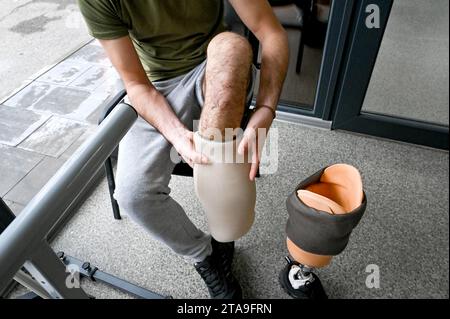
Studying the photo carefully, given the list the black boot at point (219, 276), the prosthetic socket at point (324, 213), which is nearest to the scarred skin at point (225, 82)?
the prosthetic socket at point (324, 213)

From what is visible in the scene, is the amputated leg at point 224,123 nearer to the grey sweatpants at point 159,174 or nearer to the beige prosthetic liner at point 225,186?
the beige prosthetic liner at point 225,186

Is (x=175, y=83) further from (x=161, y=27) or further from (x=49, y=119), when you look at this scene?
(x=49, y=119)

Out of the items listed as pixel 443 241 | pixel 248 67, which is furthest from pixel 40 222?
pixel 443 241

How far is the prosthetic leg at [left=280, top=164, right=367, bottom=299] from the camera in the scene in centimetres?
80

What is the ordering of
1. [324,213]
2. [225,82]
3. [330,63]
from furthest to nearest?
[330,63] → [324,213] → [225,82]

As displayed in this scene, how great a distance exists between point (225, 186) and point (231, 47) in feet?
0.99

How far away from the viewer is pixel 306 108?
5.52ft

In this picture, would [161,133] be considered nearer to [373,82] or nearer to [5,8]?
[5,8]

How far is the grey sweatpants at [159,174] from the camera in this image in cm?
81

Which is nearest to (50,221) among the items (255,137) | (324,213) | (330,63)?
(255,137)

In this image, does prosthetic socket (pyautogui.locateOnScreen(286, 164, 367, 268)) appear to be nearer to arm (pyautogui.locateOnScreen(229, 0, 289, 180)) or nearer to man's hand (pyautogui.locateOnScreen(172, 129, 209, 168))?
arm (pyautogui.locateOnScreen(229, 0, 289, 180))

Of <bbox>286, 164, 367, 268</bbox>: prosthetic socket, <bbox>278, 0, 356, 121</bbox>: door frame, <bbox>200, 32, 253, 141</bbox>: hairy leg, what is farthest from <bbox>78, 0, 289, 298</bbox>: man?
<bbox>278, 0, 356, 121</bbox>: door frame

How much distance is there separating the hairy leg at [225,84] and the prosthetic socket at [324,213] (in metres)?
0.31

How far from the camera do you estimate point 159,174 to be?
0.84 meters
